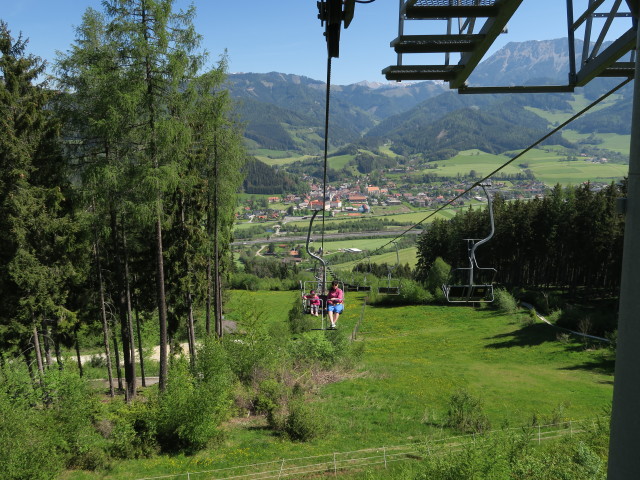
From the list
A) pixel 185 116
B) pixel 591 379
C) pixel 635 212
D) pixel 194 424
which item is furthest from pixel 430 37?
pixel 591 379

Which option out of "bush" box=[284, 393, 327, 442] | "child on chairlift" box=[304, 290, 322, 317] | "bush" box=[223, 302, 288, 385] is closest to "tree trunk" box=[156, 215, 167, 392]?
"child on chairlift" box=[304, 290, 322, 317]

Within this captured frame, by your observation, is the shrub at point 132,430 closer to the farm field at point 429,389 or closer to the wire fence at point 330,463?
the farm field at point 429,389

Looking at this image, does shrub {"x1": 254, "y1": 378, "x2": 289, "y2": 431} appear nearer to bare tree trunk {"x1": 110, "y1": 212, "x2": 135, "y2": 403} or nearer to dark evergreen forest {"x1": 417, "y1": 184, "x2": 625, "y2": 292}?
bare tree trunk {"x1": 110, "y1": 212, "x2": 135, "y2": 403}

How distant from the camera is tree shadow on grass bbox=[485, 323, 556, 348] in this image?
33531 mm

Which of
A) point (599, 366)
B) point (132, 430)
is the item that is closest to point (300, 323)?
point (599, 366)

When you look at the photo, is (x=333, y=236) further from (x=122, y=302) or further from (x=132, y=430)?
(x=132, y=430)

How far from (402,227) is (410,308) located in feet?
371

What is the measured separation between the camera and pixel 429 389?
24.0 m

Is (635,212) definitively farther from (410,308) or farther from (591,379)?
(410,308)

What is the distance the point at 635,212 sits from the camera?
2291 millimetres

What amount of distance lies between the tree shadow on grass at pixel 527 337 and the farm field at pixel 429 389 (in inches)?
2.7

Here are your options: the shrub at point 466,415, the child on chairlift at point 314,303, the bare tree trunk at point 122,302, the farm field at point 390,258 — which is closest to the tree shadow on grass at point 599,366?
the shrub at point 466,415

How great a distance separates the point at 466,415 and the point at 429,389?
5343 millimetres

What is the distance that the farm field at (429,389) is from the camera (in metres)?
17.0
